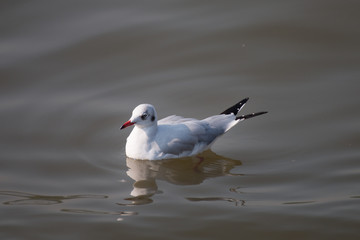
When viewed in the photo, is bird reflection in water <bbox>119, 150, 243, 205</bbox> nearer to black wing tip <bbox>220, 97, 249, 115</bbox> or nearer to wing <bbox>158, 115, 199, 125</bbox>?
wing <bbox>158, 115, 199, 125</bbox>

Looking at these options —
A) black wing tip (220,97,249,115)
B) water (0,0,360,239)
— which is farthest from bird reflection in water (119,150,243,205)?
black wing tip (220,97,249,115)

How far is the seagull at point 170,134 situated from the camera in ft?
24.5

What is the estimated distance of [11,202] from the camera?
257 inches

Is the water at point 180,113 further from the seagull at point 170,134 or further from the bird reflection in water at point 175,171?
the seagull at point 170,134

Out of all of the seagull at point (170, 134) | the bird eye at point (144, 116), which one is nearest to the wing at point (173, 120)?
the seagull at point (170, 134)

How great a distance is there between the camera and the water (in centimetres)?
608

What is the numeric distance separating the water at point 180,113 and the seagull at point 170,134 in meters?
0.16

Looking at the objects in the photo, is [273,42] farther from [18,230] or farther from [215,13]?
[18,230]

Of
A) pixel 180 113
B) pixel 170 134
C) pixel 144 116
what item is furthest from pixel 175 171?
pixel 180 113

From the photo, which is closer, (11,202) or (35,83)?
(11,202)

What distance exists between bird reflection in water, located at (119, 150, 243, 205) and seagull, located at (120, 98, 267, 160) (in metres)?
0.09

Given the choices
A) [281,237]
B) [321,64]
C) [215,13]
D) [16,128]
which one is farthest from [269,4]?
[281,237]

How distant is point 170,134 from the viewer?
7.67m

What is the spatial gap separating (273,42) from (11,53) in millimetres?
4295
